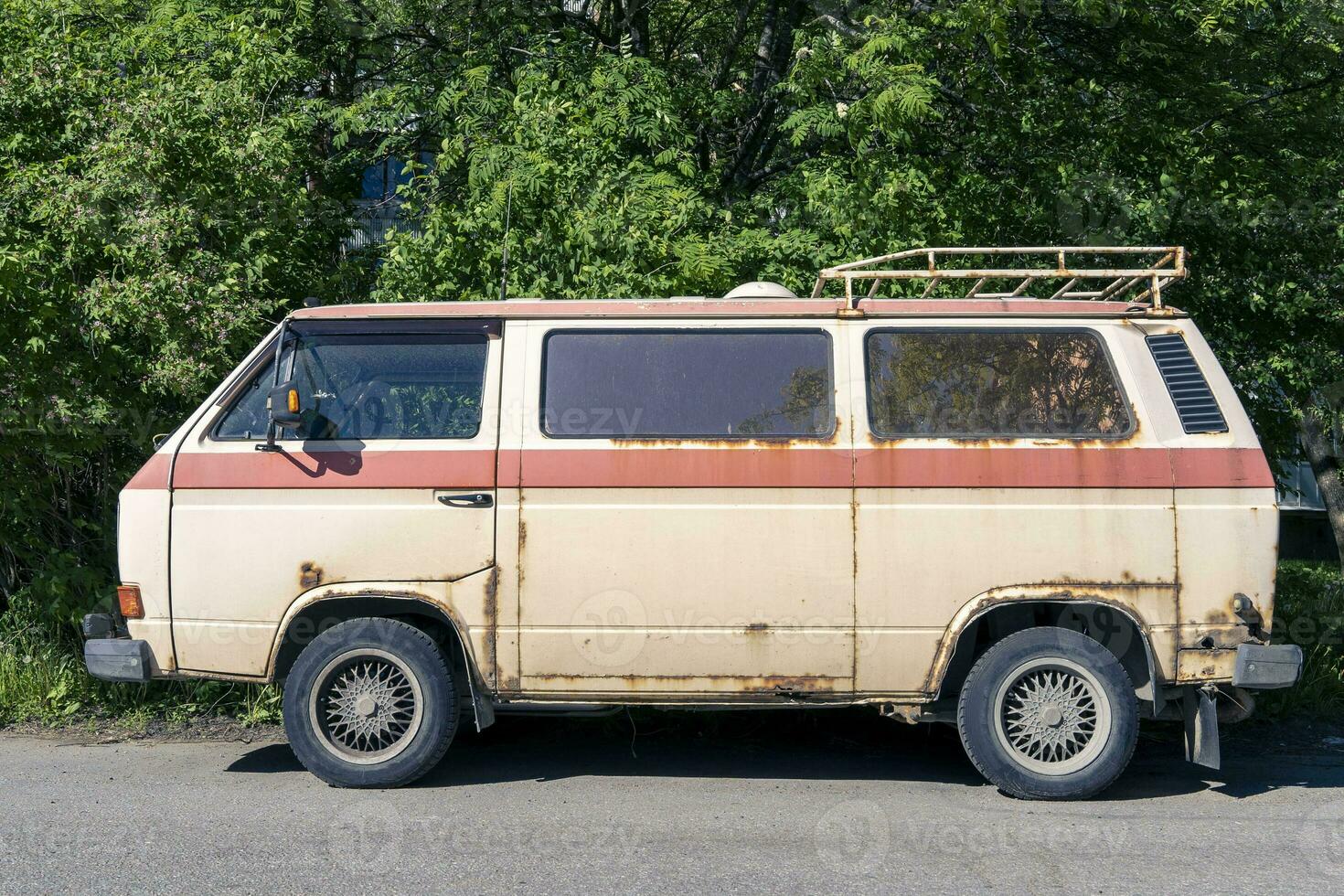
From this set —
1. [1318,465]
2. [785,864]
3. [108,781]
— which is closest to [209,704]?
[108,781]

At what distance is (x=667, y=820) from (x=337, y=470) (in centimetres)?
222

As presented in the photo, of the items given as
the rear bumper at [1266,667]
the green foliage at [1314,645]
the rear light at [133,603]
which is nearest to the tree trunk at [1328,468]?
the green foliage at [1314,645]

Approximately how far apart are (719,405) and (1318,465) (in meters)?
10.5

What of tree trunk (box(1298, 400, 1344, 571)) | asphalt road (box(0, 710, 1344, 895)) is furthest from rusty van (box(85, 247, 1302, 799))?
tree trunk (box(1298, 400, 1344, 571))

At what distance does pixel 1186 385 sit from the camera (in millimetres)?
5934

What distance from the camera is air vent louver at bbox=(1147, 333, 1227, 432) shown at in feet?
19.2

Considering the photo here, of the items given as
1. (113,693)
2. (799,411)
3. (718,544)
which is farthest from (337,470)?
(113,693)

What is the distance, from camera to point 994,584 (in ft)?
19.0

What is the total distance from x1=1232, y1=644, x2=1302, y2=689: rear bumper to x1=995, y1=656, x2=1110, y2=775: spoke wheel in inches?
24.5

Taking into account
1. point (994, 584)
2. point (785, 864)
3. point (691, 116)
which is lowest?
point (785, 864)

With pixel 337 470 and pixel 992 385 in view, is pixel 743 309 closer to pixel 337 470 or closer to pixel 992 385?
pixel 992 385

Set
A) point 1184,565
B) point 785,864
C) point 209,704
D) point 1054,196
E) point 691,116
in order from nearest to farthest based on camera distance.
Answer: point 785,864 < point 1184,565 < point 209,704 < point 1054,196 < point 691,116

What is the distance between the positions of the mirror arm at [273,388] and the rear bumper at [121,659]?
3.60ft

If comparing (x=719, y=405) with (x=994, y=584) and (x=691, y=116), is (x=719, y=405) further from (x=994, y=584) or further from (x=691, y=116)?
(x=691, y=116)
